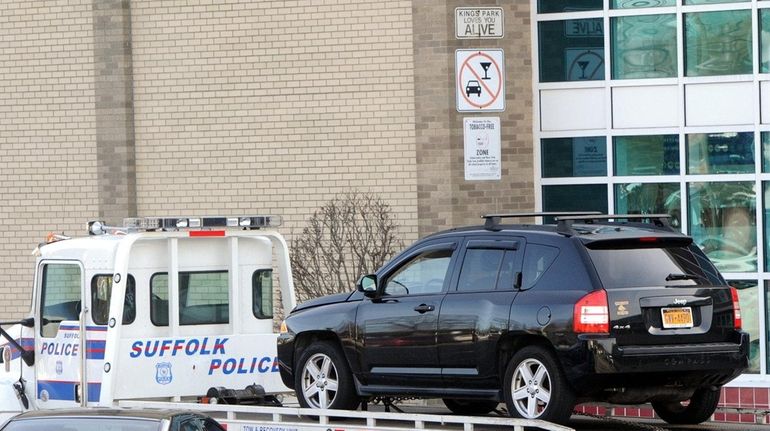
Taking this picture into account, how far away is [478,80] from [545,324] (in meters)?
7.97

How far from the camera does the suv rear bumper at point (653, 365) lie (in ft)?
31.0

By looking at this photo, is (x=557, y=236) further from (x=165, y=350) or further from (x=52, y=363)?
(x=52, y=363)

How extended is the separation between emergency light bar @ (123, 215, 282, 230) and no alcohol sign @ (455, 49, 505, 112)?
5614mm

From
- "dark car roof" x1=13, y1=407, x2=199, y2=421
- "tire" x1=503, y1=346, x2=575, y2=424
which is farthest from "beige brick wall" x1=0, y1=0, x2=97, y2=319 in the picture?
"dark car roof" x1=13, y1=407, x2=199, y2=421

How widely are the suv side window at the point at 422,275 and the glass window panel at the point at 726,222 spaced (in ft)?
24.3

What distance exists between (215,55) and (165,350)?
7536mm

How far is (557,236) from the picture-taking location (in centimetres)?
999

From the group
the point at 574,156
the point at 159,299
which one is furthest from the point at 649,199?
the point at 159,299

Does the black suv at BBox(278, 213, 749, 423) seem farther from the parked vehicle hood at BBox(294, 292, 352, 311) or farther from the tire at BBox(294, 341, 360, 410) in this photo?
the parked vehicle hood at BBox(294, 292, 352, 311)

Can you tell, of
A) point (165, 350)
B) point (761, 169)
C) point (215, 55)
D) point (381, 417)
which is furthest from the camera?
point (215, 55)

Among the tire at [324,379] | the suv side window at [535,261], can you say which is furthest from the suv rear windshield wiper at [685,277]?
the tire at [324,379]

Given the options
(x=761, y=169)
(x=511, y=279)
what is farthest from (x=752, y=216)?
(x=511, y=279)

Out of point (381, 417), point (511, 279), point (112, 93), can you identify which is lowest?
point (381, 417)

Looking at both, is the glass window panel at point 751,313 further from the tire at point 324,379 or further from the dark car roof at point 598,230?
the tire at point 324,379
